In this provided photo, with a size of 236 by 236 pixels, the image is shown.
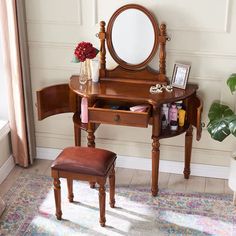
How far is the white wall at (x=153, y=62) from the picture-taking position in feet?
9.46

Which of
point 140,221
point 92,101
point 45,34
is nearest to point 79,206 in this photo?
point 140,221

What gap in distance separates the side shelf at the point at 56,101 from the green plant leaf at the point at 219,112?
936 mm

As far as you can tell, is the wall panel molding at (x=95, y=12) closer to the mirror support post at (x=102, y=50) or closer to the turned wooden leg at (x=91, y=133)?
the mirror support post at (x=102, y=50)

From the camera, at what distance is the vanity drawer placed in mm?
2744

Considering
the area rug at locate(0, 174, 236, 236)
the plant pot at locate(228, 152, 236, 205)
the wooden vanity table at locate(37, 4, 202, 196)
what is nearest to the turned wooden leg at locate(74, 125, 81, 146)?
the wooden vanity table at locate(37, 4, 202, 196)

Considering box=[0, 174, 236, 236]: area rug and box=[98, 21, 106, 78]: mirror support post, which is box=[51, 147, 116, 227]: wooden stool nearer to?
box=[0, 174, 236, 236]: area rug

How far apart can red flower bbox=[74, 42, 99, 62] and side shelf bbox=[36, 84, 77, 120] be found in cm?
33

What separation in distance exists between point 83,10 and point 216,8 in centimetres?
87

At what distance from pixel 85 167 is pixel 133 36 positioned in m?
0.94

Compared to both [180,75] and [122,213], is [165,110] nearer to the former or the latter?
[180,75]

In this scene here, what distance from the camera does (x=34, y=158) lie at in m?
3.51

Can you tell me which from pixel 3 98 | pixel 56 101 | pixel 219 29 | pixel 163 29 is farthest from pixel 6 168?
pixel 219 29

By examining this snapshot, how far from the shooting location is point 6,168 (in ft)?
10.8

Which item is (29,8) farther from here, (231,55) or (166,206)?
(166,206)
